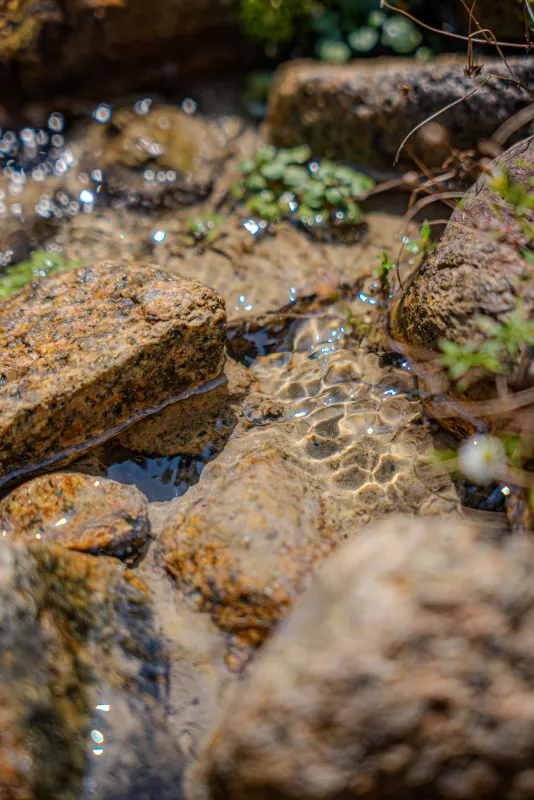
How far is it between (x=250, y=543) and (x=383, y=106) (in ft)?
12.0

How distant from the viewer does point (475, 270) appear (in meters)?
3.16

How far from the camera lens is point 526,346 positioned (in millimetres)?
2879

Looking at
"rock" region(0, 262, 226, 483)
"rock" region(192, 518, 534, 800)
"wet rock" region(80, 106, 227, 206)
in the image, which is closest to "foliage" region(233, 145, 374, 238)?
"wet rock" region(80, 106, 227, 206)

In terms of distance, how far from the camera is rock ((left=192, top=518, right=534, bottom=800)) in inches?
78.8

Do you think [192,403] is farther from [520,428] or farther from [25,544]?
[520,428]

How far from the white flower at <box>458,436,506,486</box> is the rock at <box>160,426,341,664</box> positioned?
0.81m

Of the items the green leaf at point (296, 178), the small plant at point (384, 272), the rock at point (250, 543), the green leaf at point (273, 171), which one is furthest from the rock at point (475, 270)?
the green leaf at point (273, 171)

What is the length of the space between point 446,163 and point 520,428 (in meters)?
2.22

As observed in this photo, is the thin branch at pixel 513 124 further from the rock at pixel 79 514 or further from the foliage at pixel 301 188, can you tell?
the rock at pixel 79 514

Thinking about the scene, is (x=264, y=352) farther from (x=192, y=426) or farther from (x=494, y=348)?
(x=494, y=348)

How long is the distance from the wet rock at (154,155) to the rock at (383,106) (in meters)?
0.69

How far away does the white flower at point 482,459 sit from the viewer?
119 inches

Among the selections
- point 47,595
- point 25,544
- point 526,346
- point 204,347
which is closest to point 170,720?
point 47,595

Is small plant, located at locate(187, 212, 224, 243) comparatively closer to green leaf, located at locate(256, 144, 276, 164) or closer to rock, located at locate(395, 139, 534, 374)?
green leaf, located at locate(256, 144, 276, 164)
